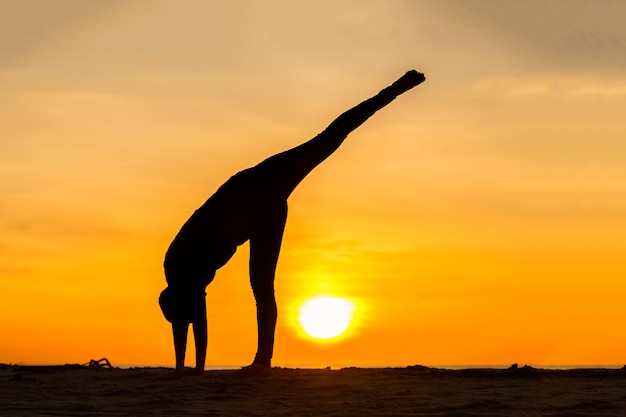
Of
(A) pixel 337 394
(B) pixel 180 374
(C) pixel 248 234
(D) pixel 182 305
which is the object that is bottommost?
(A) pixel 337 394

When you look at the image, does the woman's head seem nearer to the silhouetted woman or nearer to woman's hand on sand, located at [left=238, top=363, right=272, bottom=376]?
the silhouetted woman

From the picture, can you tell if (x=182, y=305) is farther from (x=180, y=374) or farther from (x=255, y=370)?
(x=255, y=370)

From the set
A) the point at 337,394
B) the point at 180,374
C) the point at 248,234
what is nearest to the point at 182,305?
the point at 180,374

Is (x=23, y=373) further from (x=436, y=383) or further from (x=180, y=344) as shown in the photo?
(x=436, y=383)

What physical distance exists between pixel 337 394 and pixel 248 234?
436cm

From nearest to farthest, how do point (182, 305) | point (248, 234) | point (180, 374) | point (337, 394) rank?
point (337, 394) < point (180, 374) < point (182, 305) < point (248, 234)

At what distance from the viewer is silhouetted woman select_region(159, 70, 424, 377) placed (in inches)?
594

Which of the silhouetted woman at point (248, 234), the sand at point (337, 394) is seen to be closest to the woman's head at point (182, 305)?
the silhouetted woman at point (248, 234)

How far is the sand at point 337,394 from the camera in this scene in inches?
403

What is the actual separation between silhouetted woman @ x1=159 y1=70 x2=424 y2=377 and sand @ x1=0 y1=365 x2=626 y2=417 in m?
0.96

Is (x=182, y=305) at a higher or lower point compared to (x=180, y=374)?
higher

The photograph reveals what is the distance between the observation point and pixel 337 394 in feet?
38.1

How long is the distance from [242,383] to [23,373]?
21.3 feet

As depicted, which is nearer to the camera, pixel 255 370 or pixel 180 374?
pixel 255 370
